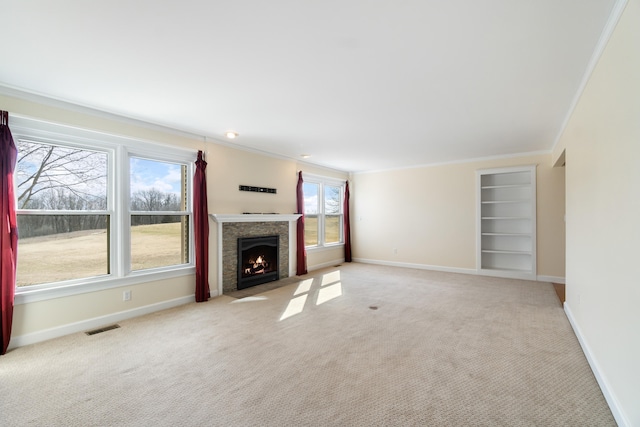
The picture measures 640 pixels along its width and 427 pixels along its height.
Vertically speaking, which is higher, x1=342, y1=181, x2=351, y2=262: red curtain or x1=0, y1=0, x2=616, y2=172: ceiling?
x1=0, y1=0, x2=616, y2=172: ceiling

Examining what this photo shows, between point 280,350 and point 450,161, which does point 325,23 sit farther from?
point 450,161

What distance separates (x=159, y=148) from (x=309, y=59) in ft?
9.22

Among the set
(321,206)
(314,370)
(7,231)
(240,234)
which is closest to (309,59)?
(314,370)

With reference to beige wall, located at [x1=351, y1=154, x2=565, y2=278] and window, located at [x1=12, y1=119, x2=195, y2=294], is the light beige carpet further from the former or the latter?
beige wall, located at [x1=351, y1=154, x2=565, y2=278]

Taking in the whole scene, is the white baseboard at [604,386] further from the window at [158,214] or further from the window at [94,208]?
the window at [158,214]

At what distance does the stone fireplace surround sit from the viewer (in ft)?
15.8

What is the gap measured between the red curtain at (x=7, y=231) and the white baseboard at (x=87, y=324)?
152 millimetres

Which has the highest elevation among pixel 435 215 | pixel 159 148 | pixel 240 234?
pixel 159 148

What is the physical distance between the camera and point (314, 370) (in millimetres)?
2451

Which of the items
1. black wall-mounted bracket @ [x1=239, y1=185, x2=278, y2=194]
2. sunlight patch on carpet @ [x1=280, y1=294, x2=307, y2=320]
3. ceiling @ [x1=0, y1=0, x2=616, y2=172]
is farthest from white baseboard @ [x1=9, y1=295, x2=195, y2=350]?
ceiling @ [x1=0, y1=0, x2=616, y2=172]

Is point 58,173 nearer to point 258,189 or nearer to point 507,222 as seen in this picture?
point 258,189

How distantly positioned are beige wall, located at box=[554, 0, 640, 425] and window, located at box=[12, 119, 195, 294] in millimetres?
4671

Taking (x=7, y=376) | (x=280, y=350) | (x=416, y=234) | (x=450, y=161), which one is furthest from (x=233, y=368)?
(x=450, y=161)

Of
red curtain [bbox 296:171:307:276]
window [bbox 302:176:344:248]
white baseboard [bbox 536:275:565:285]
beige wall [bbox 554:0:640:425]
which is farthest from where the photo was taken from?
window [bbox 302:176:344:248]
